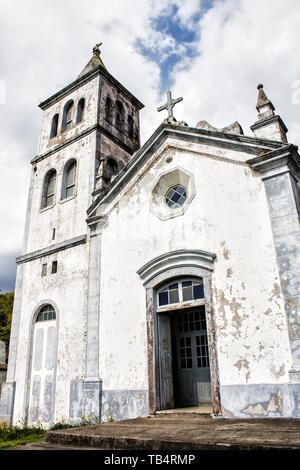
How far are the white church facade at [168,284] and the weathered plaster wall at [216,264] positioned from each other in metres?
0.03

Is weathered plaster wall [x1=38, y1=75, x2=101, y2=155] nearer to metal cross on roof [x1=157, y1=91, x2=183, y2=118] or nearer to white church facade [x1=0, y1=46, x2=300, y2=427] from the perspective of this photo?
white church facade [x1=0, y1=46, x2=300, y2=427]

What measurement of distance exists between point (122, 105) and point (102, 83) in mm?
1552

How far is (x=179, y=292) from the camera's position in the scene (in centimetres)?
972

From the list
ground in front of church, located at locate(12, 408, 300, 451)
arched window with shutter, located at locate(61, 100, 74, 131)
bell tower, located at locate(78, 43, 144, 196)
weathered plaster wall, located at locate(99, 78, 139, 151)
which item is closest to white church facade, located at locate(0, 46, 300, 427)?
bell tower, located at locate(78, 43, 144, 196)

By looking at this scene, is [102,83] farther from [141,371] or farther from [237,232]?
[141,371]

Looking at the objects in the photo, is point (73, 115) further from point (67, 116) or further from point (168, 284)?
point (168, 284)

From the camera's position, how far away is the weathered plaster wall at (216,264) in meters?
7.94

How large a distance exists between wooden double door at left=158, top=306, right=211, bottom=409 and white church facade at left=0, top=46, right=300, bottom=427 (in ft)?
0.12

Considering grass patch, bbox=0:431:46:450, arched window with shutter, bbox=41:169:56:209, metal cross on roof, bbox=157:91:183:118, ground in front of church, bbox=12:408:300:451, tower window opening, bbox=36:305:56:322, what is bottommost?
grass patch, bbox=0:431:46:450

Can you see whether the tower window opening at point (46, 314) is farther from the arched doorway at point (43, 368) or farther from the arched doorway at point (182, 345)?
the arched doorway at point (182, 345)

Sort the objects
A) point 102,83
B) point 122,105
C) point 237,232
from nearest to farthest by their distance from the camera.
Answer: point 237,232 < point 102,83 < point 122,105

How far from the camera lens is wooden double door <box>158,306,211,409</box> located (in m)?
9.56

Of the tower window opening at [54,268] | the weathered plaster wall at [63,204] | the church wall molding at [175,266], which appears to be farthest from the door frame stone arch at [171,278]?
the tower window opening at [54,268]
